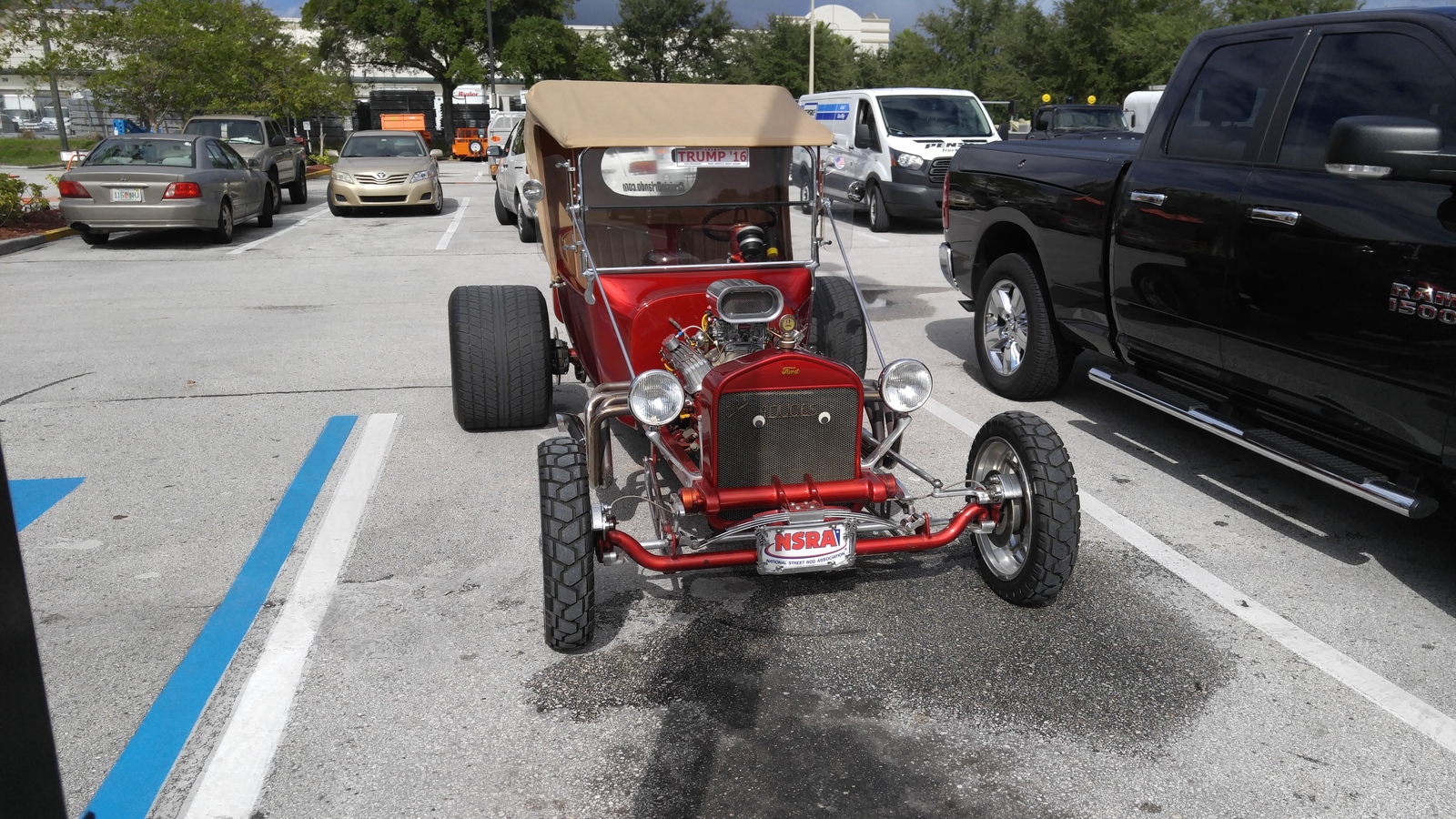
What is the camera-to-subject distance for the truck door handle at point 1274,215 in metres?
4.55

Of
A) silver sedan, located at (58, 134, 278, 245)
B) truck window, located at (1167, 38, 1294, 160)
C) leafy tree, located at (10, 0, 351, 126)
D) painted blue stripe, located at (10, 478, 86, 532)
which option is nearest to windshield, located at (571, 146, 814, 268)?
truck window, located at (1167, 38, 1294, 160)

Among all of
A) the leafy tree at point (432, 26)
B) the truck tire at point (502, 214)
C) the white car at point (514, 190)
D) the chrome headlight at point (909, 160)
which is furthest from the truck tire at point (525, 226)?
the leafy tree at point (432, 26)

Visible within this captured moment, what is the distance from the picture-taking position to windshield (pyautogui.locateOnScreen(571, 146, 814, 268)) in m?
5.56

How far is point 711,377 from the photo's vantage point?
13.6ft

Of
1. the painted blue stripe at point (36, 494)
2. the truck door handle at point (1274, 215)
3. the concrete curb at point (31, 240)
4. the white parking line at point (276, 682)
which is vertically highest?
the truck door handle at point (1274, 215)

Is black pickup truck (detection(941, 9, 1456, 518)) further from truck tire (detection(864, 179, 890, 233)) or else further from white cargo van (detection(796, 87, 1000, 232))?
truck tire (detection(864, 179, 890, 233))

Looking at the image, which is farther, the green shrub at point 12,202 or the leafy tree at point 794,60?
the leafy tree at point 794,60

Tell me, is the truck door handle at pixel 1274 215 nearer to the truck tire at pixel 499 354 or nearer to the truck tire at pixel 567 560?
the truck tire at pixel 567 560

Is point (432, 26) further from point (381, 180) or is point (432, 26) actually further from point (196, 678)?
point (196, 678)

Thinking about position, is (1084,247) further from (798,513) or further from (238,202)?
(238,202)

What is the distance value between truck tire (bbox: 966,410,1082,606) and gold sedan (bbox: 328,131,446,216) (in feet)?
54.2

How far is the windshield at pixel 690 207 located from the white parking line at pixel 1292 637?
2.09 m

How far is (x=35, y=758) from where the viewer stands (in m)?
1.67

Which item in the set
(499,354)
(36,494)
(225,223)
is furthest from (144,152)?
(499,354)
